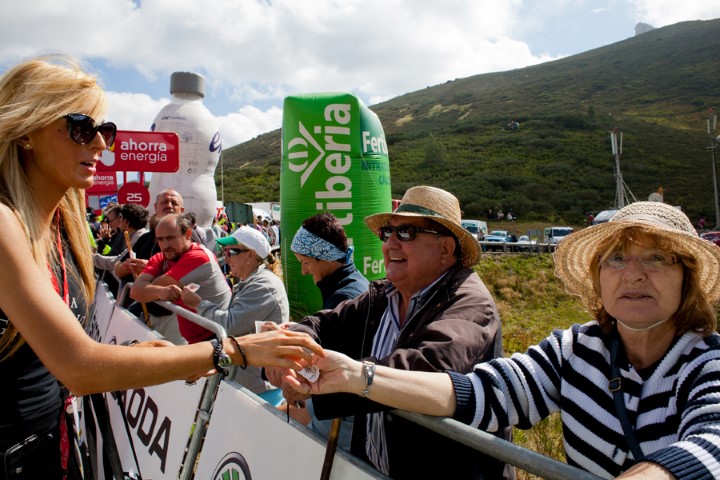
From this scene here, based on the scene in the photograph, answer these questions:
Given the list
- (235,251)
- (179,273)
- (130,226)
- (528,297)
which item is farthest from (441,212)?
(528,297)

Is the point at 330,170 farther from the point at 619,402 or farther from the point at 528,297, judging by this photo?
the point at 528,297

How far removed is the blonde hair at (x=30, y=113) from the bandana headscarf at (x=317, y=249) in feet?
5.89

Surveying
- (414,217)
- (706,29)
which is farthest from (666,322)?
(706,29)

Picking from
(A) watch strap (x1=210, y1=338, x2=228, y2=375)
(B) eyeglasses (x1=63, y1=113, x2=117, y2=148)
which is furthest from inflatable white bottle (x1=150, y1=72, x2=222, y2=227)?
(A) watch strap (x1=210, y1=338, x2=228, y2=375)

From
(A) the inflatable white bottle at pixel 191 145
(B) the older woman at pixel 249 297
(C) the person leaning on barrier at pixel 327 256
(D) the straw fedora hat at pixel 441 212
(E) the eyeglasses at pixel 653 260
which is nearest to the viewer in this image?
(E) the eyeglasses at pixel 653 260

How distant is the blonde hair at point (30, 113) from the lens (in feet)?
5.28

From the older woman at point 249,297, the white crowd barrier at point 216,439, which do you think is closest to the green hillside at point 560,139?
the older woman at point 249,297

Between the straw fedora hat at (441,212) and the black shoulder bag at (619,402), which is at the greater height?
the straw fedora hat at (441,212)

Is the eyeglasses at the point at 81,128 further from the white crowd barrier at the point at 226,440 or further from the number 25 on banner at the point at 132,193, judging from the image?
the number 25 on banner at the point at 132,193

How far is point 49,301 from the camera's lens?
144cm

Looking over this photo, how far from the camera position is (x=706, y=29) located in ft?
367

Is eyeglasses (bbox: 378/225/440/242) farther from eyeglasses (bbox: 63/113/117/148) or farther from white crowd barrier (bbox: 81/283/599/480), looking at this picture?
eyeglasses (bbox: 63/113/117/148)

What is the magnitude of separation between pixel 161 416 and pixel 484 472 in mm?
1647

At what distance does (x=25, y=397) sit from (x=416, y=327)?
1.42 metres
